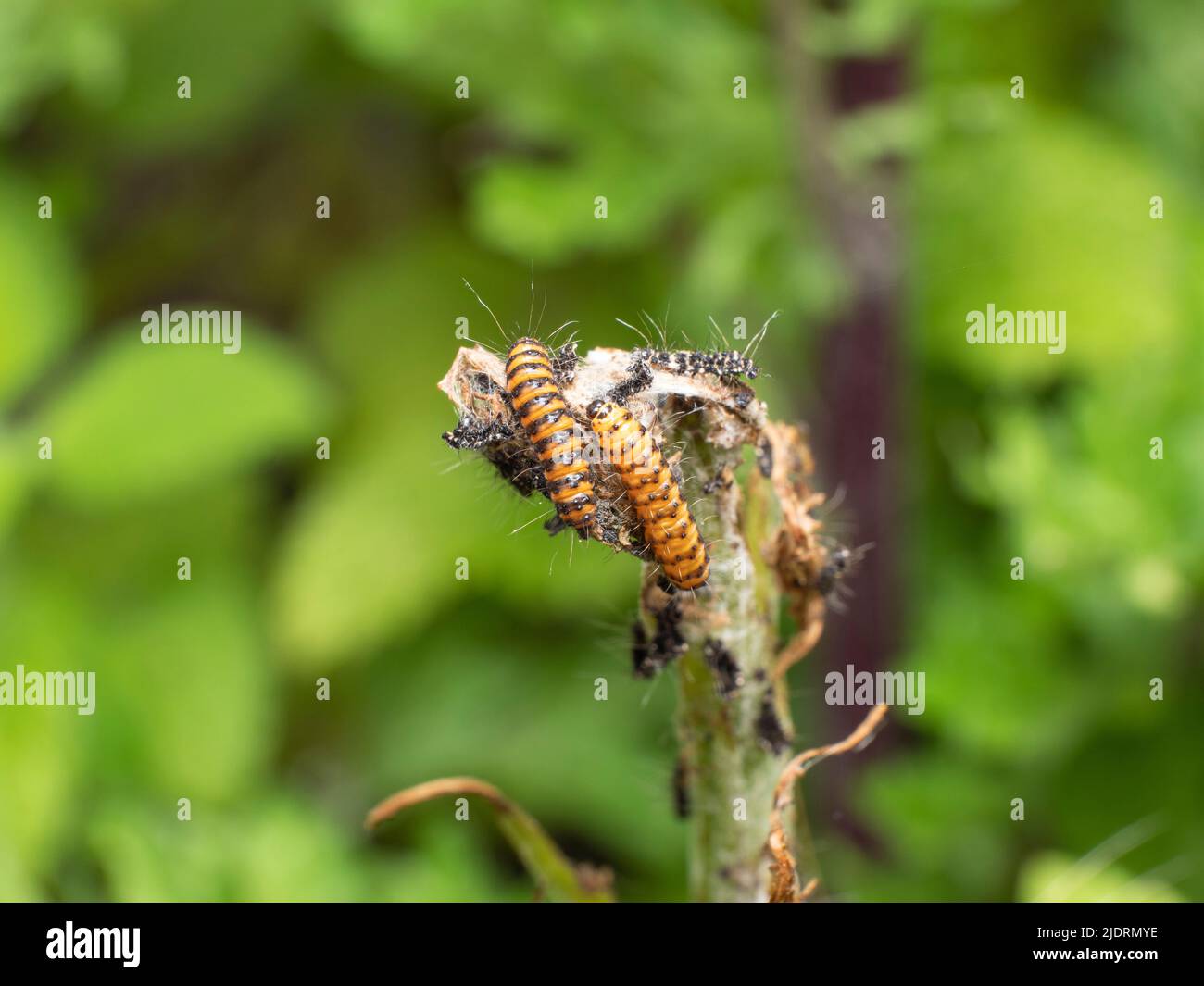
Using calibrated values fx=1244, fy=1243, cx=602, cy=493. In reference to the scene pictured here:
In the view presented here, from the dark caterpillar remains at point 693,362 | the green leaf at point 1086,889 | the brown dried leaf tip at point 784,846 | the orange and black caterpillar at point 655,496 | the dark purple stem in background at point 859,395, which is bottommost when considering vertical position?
the green leaf at point 1086,889

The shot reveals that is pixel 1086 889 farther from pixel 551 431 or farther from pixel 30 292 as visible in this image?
pixel 30 292

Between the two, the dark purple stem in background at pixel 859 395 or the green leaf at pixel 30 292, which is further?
the green leaf at pixel 30 292

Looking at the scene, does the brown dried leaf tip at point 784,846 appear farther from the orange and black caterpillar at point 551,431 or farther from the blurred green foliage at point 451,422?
the blurred green foliage at point 451,422

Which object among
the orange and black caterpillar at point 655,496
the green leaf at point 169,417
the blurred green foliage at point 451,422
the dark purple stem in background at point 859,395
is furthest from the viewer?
the green leaf at point 169,417

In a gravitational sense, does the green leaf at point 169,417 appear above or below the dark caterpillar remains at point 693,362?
above

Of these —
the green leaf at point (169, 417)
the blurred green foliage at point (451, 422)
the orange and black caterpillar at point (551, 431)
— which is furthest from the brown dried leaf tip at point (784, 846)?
the green leaf at point (169, 417)

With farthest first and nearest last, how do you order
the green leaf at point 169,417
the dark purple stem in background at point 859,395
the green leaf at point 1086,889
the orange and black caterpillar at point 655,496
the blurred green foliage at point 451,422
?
the green leaf at point 169,417
the dark purple stem in background at point 859,395
the blurred green foliage at point 451,422
the green leaf at point 1086,889
the orange and black caterpillar at point 655,496

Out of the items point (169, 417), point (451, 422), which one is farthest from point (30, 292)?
point (451, 422)
